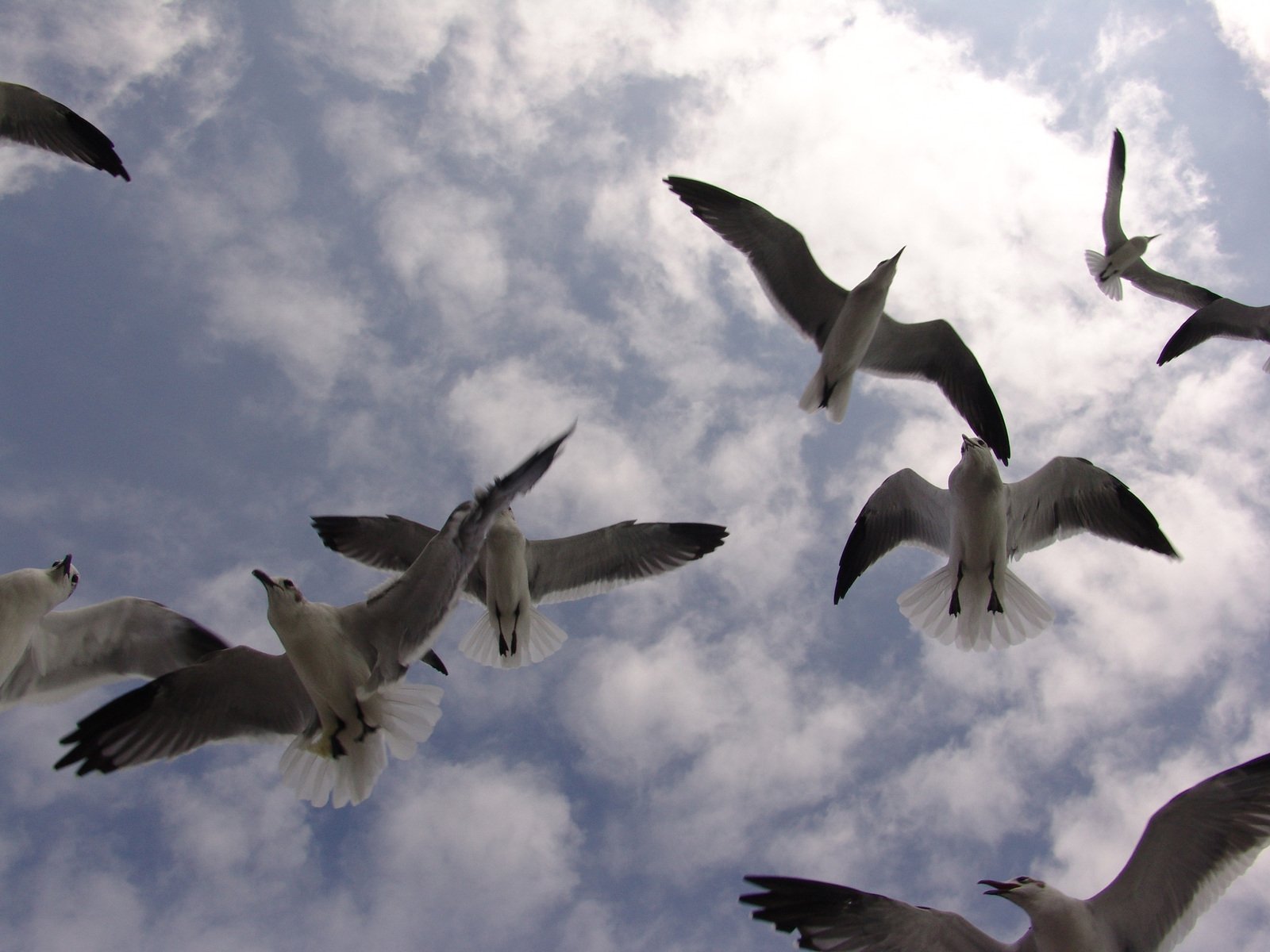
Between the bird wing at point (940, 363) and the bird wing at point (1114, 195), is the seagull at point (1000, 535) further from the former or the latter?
the bird wing at point (1114, 195)

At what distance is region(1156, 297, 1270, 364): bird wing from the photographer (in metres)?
Answer: 11.4

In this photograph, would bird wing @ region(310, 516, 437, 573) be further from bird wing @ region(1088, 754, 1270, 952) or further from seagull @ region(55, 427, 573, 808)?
bird wing @ region(1088, 754, 1270, 952)

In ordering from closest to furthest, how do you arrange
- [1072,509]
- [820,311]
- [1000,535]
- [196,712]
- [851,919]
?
1. [851,919]
2. [196,712]
3. [1000,535]
4. [1072,509]
5. [820,311]

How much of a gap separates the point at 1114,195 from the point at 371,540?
1054 cm

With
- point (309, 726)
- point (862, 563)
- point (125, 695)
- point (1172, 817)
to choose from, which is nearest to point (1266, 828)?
point (1172, 817)

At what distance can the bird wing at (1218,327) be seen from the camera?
37.3 feet

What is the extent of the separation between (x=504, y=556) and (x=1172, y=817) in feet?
17.0

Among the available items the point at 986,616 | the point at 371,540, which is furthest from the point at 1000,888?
the point at 371,540

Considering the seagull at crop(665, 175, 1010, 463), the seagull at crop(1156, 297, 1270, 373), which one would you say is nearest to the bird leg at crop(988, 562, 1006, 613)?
the seagull at crop(665, 175, 1010, 463)

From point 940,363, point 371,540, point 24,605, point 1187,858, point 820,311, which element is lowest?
point 1187,858

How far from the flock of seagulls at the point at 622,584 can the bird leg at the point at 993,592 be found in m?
0.02

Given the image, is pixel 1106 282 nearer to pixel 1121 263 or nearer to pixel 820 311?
pixel 1121 263

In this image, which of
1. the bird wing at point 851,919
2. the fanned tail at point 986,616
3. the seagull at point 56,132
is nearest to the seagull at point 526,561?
the fanned tail at point 986,616

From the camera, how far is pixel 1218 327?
455 inches
